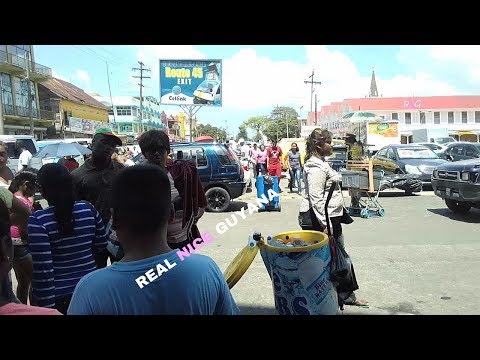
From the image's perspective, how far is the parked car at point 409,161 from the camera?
41.5 ft

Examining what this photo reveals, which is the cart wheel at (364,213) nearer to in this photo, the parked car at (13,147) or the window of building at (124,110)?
the parked car at (13,147)

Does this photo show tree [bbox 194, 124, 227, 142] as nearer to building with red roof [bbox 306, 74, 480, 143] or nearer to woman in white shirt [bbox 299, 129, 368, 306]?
building with red roof [bbox 306, 74, 480, 143]

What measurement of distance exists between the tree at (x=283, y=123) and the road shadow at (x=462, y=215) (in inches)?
3080

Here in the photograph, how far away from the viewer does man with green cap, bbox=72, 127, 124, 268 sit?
339 cm

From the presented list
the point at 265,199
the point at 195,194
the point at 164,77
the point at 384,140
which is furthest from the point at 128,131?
the point at 195,194

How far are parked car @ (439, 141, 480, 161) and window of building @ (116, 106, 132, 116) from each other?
59.2 meters

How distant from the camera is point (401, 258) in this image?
6.08 m

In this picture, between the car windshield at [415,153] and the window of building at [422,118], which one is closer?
the car windshield at [415,153]

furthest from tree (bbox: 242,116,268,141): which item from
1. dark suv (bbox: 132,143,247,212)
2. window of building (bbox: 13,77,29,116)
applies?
dark suv (bbox: 132,143,247,212)

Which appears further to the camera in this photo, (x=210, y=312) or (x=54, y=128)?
(x=54, y=128)

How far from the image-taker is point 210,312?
1509mm

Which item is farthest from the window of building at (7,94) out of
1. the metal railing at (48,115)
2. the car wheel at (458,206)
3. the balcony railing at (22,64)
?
the car wheel at (458,206)
